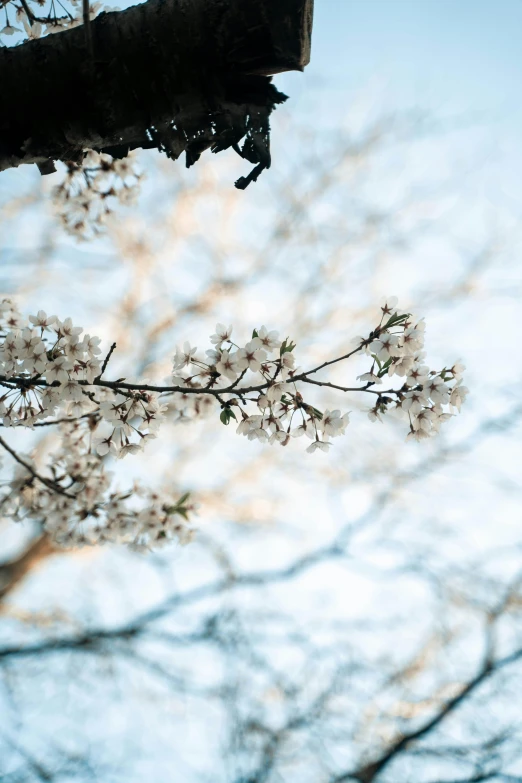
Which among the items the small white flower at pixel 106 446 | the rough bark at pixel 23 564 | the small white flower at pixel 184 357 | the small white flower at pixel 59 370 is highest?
the rough bark at pixel 23 564

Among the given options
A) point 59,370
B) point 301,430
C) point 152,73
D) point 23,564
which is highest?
point 23,564

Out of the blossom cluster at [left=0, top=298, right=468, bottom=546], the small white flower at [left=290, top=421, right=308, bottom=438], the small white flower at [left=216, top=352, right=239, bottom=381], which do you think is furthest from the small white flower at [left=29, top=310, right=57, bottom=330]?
the small white flower at [left=290, top=421, right=308, bottom=438]

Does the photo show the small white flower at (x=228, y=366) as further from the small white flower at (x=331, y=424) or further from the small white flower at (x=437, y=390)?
the small white flower at (x=437, y=390)

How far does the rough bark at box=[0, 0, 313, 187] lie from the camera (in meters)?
1.32

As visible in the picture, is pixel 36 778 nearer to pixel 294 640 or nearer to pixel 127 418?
pixel 294 640

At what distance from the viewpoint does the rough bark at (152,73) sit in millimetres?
1317

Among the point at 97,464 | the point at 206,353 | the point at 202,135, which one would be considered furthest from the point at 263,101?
the point at 97,464

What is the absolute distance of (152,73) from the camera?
54.6 inches

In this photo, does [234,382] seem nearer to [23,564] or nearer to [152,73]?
[152,73]

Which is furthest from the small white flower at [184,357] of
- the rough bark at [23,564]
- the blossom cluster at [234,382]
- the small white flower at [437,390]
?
the rough bark at [23,564]

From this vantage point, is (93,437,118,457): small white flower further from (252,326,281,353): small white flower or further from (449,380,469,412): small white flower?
(449,380,469,412): small white flower

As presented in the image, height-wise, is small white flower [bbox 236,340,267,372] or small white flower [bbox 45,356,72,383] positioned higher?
small white flower [bbox 45,356,72,383]

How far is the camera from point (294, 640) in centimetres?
554

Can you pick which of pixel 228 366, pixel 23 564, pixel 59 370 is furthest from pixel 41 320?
pixel 23 564
